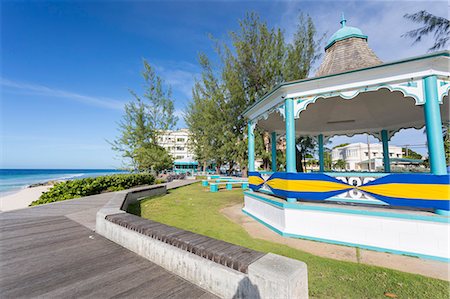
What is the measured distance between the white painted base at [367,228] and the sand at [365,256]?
19 centimetres

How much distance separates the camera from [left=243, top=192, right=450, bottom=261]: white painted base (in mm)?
Result: 3953

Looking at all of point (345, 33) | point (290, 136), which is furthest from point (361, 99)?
point (290, 136)

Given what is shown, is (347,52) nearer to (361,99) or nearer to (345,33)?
(345,33)

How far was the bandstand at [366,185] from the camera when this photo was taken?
4117mm

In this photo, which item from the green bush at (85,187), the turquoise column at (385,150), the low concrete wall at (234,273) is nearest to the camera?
the low concrete wall at (234,273)

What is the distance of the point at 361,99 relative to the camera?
748 cm

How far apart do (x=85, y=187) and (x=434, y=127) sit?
13570 millimetres

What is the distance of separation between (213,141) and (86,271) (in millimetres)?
20992

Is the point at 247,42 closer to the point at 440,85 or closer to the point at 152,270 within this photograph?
the point at 440,85

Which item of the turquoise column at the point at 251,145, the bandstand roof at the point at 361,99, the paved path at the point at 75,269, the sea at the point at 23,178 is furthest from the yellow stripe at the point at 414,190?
the sea at the point at 23,178

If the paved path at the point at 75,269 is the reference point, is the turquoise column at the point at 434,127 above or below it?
above

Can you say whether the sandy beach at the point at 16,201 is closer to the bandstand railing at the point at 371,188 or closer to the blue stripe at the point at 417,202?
the bandstand railing at the point at 371,188

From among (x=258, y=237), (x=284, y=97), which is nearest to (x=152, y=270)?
(x=258, y=237)

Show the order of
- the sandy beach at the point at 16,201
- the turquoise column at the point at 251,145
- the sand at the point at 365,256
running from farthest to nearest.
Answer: the sandy beach at the point at 16,201 < the turquoise column at the point at 251,145 < the sand at the point at 365,256
